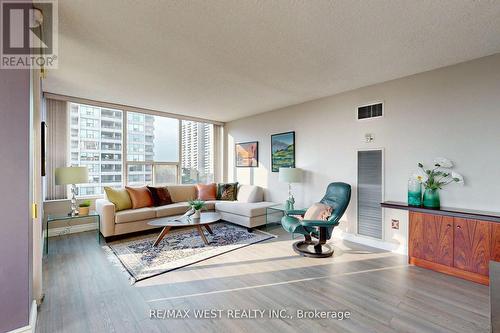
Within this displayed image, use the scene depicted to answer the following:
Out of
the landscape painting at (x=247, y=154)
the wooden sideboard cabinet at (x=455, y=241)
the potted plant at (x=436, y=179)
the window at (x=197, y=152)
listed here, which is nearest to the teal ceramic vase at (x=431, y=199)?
the potted plant at (x=436, y=179)

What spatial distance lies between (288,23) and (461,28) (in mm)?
1646

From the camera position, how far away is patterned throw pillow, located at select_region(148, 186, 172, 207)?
15.5 feet

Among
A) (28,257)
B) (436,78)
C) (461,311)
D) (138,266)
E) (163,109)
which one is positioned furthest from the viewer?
(163,109)

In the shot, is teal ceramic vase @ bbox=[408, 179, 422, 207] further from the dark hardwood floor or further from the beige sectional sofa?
the beige sectional sofa

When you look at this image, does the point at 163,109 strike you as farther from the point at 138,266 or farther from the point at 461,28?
the point at 461,28

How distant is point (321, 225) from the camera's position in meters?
3.09

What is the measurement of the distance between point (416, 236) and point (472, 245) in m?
0.53

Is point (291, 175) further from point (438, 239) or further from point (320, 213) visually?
point (438, 239)

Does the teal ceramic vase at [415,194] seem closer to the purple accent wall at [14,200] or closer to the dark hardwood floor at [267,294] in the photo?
the dark hardwood floor at [267,294]

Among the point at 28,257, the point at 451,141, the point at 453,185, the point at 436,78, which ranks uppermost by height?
the point at 436,78

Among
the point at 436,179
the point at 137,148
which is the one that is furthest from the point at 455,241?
the point at 137,148

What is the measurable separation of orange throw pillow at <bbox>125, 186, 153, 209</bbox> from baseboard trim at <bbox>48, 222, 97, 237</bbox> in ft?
3.34

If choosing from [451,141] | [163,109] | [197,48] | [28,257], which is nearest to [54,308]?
[28,257]

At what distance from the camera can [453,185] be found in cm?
294
